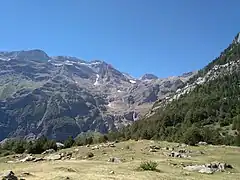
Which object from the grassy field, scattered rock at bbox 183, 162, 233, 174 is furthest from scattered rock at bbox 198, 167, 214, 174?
the grassy field

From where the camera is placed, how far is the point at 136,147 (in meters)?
67.8

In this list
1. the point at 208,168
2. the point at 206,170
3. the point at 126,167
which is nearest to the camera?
the point at 206,170

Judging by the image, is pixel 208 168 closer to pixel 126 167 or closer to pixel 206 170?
pixel 206 170

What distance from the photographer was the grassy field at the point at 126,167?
1205 inches

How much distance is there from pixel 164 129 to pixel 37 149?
106100mm

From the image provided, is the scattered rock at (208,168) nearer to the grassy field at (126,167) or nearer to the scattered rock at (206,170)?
the scattered rock at (206,170)

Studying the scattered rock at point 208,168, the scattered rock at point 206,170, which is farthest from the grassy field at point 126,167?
the scattered rock at point 208,168

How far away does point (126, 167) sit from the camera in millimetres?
38656

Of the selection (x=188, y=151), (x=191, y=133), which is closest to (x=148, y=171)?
(x=188, y=151)

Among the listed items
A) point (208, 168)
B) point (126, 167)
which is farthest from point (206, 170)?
point (126, 167)

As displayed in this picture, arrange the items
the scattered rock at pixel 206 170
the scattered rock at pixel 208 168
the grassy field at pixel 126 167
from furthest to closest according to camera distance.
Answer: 1. the scattered rock at pixel 208 168
2. the scattered rock at pixel 206 170
3. the grassy field at pixel 126 167

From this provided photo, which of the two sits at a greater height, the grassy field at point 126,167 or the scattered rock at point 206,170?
the grassy field at point 126,167

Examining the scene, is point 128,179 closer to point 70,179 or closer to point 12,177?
point 70,179

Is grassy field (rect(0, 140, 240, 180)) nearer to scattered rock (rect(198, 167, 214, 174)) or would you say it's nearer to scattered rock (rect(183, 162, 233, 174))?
scattered rock (rect(198, 167, 214, 174))
